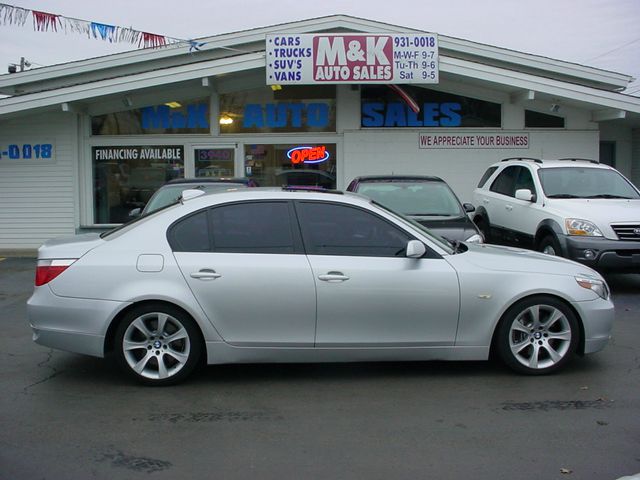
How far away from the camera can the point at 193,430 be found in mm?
4629

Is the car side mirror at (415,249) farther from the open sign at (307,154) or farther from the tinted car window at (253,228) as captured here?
the open sign at (307,154)

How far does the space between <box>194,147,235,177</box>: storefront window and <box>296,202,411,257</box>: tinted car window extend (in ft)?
30.5

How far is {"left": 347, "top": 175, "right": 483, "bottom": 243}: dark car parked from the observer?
916 centimetres

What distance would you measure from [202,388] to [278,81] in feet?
28.2

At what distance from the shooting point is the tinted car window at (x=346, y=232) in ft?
18.1

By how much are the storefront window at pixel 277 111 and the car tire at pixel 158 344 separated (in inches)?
382

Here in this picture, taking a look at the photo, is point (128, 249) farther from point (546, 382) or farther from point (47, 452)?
point (546, 382)

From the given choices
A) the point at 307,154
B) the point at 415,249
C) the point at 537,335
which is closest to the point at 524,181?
the point at 307,154

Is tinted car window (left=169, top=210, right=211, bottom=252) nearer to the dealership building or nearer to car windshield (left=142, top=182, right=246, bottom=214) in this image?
car windshield (left=142, top=182, right=246, bottom=214)

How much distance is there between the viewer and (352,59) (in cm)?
1288

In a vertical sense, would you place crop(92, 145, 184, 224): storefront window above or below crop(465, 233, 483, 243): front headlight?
above

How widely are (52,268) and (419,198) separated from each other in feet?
18.3

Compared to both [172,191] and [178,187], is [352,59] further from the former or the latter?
[172,191]

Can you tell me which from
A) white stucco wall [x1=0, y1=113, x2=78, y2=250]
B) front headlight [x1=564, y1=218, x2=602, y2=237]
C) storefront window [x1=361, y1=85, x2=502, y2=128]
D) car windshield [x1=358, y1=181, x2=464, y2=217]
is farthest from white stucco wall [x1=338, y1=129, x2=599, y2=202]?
white stucco wall [x1=0, y1=113, x2=78, y2=250]
